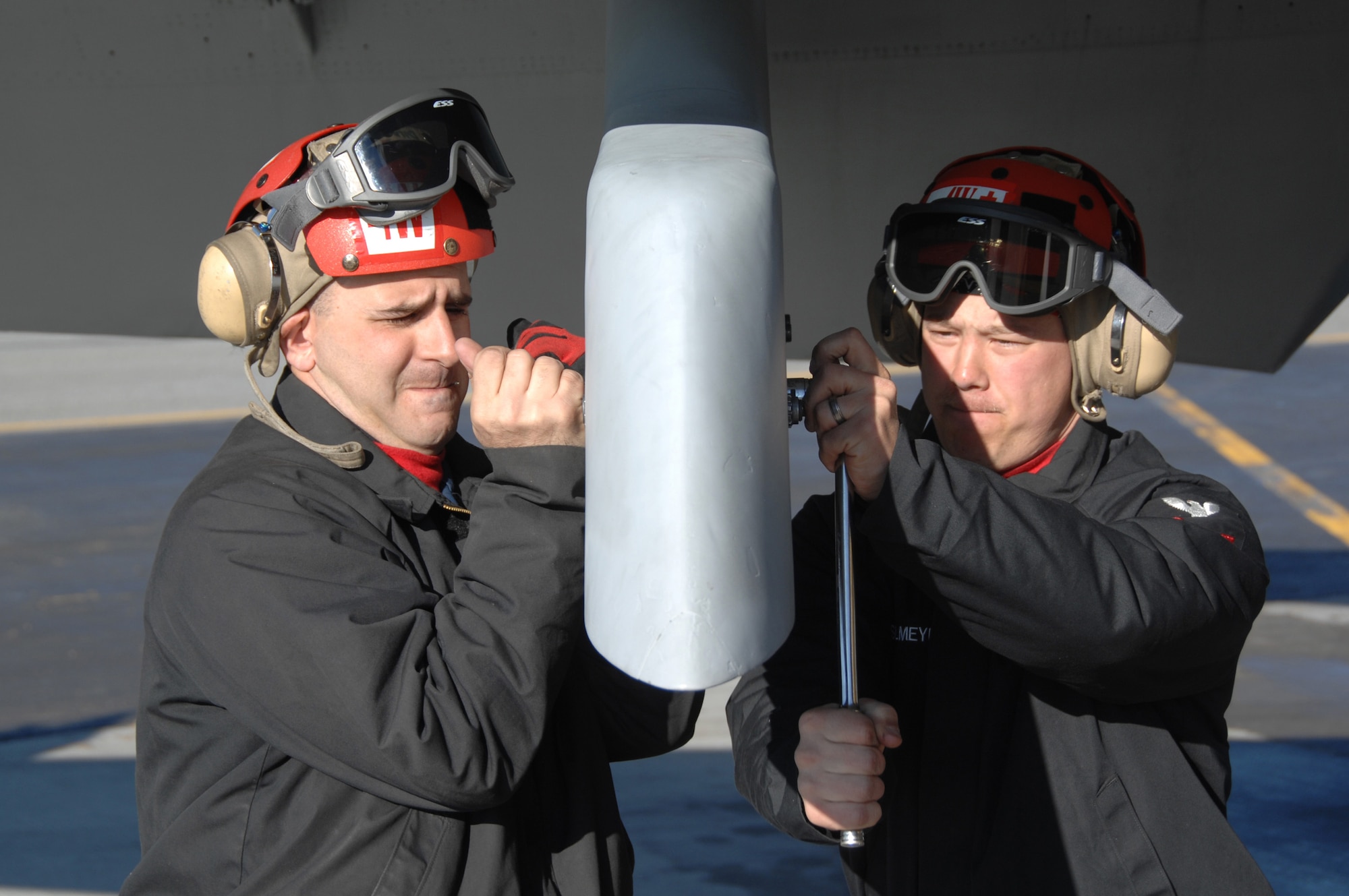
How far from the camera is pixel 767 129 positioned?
1.52 metres

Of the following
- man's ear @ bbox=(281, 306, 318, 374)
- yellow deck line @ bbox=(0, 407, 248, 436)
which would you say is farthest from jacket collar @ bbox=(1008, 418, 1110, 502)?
yellow deck line @ bbox=(0, 407, 248, 436)

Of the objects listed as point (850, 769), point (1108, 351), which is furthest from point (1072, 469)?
point (850, 769)

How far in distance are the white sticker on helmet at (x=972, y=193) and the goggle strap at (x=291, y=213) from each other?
3.60 ft

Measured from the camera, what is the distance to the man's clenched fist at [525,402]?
1607 mm

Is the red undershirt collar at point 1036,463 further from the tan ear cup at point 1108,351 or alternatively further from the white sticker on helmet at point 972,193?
the white sticker on helmet at point 972,193

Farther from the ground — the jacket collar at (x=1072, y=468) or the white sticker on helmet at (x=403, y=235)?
the white sticker on helmet at (x=403, y=235)

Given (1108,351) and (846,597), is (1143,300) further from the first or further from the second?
(846,597)

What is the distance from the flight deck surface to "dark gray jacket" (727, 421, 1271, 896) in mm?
Answer: 2554

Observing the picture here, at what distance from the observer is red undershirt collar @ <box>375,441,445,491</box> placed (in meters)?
2.10

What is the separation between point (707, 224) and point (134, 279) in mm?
3155

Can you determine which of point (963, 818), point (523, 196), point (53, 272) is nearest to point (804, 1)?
point (523, 196)

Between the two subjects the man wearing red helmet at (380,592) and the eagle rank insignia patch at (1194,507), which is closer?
the man wearing red helmet at (380,592)

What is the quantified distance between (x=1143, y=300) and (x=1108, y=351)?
0.10m

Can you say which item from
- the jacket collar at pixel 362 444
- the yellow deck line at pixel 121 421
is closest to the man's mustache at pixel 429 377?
the jacket collar at pixel 362 444
